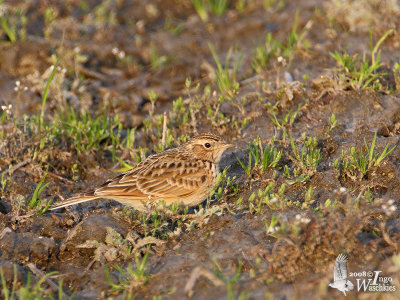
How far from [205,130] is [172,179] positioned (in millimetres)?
1685

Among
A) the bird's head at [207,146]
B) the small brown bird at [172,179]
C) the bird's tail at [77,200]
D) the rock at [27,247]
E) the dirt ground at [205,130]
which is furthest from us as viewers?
the bird's head at [207,146]

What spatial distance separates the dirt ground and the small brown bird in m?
0.21

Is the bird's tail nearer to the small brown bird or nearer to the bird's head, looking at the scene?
the small brown bird

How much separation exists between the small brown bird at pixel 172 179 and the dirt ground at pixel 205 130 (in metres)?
0.21

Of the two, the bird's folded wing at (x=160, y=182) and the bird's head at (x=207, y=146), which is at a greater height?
the bird's head at (x=207, y=146)

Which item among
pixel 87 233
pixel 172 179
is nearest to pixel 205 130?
pixel 172 179

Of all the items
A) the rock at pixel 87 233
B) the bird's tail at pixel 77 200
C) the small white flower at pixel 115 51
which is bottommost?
the rock at pixel 87 233

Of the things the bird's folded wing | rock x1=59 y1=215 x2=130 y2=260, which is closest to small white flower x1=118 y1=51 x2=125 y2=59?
the bird's folded wing

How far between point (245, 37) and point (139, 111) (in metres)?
3.07

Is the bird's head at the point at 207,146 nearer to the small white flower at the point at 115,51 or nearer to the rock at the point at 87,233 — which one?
the rock at the point at 87,233

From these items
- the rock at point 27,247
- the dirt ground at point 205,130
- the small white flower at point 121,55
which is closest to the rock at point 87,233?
the dirt ground at point 205,130

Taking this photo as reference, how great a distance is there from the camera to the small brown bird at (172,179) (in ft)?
22.9

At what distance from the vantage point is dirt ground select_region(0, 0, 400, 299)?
5.62 m

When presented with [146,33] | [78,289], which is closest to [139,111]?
[146,33]
